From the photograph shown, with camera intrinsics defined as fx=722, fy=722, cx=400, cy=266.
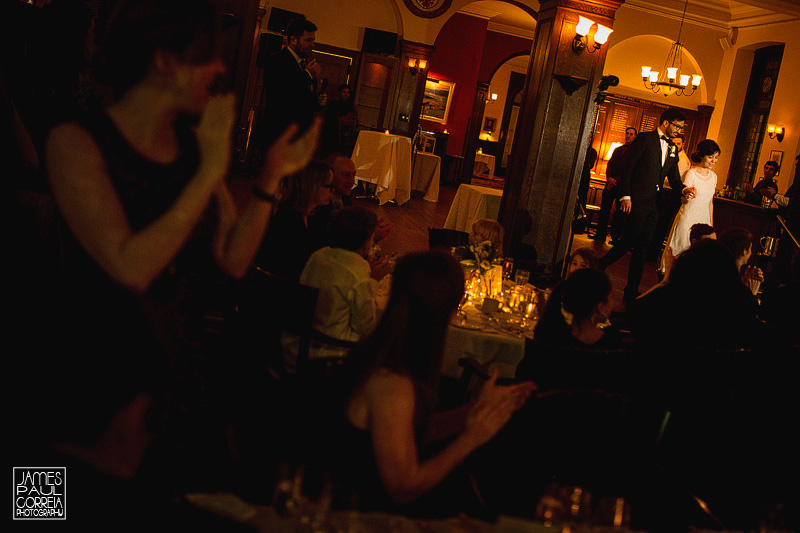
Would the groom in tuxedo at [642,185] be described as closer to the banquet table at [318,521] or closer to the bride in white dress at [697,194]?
the bride in white dress at [697,194]

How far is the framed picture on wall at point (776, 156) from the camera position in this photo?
449 inches

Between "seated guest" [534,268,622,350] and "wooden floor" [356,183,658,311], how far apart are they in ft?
11.6

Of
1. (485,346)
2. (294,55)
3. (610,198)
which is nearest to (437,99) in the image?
(610,198)

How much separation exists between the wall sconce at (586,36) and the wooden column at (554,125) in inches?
1.4

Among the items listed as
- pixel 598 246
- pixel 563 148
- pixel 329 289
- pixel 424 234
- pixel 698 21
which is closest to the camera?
pixel 329 289

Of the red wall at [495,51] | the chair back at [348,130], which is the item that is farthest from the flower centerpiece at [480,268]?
the red wall at [495,51]

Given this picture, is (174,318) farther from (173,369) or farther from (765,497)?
(765,497)

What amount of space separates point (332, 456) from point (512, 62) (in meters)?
20.4

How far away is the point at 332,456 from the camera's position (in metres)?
1.67

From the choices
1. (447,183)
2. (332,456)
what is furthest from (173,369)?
(447,183)

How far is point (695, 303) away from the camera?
3201 mm

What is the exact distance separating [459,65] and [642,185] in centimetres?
1075

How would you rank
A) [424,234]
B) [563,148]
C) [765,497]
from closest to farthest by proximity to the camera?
[765,497] → [563,148] → [424,234]

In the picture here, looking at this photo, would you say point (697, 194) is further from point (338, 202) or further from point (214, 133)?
point (214, 133)
